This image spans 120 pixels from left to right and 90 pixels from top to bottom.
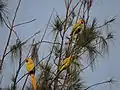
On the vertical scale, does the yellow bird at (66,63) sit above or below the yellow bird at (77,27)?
below

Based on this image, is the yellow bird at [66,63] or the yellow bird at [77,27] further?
the yellow bird at [77,27]

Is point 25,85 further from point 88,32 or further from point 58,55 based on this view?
point 88,32

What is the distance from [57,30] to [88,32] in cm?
15

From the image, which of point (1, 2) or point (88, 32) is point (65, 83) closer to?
point (88, 32)

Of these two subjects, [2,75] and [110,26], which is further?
[110,26]

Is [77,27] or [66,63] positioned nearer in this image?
[66,63]

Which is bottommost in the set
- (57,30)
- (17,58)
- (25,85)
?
(25,85)

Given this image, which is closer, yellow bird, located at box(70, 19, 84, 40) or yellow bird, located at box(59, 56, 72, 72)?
yellow bird, located at box(59, 56, 72, 72)

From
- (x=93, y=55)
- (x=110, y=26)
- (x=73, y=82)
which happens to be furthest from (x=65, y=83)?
(x=110, y=26)

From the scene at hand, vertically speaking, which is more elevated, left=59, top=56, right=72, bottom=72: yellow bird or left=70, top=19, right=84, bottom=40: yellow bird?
left=70, top=19, right=84, bottom=40: yellow bird

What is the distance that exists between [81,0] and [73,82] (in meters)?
0.33

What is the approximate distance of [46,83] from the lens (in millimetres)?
849

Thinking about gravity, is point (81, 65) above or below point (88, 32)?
below

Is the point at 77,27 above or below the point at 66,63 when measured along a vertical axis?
above
